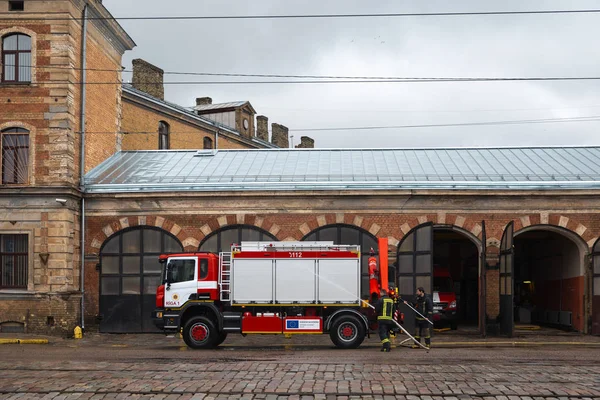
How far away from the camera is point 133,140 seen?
139 feet

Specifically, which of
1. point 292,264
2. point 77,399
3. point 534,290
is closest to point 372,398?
point 77,399

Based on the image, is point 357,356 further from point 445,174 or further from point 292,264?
point 445,174

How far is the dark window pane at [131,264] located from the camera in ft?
100

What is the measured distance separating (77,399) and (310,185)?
1729cm

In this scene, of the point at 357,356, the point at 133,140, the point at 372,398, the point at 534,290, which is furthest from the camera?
the point at 133,140

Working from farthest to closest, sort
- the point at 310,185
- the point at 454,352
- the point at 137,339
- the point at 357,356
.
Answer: the point at 310,185 → the point at 137,339 → the point at 454,352 → the point at 357,356

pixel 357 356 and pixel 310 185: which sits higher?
pixel 310 185

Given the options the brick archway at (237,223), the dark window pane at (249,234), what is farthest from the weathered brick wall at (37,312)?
the dark window pane at (249,234)

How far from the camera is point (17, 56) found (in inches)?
1157

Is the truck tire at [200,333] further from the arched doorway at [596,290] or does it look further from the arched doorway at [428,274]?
the arched doorway at [596,290]

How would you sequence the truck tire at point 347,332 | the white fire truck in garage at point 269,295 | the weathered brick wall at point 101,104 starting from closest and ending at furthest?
1. the truck tire at point 347,332
2. the white fire truck in garage at point 269,295
3. the weathered brick wall at point 101,104

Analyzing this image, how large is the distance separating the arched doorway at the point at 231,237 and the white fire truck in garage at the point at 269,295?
6.18m

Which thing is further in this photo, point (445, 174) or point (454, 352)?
point (445, 174)

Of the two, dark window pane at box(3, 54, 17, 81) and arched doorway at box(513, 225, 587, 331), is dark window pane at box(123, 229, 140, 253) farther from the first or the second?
arched doorway at box(513, 225, 587, 331)
